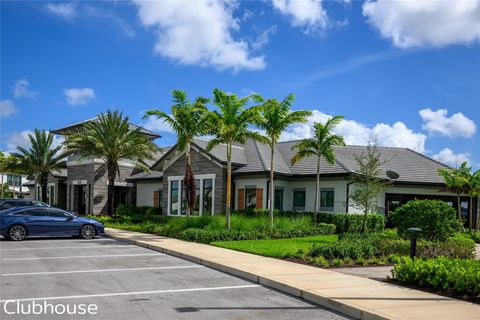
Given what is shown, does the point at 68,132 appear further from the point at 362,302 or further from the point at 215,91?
the point at 362,302

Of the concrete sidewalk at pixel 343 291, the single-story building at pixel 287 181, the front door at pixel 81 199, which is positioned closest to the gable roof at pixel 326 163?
the single-story building at pixel 287 181

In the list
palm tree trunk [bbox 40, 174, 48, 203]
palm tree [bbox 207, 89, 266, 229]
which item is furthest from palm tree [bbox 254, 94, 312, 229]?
palm tree trunk [bbox 40, 174, 48, 203]

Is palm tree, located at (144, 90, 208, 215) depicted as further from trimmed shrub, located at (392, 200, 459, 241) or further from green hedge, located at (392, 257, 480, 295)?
Answer: green hedge, located at (392, 257, 480, 295)

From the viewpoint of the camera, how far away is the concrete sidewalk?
773cm

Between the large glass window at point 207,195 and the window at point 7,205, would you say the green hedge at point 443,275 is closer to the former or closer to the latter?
the large glass window at point 207,195

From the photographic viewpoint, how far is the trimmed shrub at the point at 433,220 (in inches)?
653

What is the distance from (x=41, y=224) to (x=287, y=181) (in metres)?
14.9

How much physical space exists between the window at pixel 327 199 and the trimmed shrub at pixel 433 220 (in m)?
10.5

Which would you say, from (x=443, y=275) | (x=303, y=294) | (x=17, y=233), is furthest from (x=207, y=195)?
(x=443, y=275)

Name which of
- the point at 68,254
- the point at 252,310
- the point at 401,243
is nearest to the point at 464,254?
the point at 401,243

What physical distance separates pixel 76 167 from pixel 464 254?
3348 cm

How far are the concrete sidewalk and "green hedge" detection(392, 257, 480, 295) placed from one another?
0.40 meters

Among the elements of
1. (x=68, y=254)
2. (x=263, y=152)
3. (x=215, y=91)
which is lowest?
(x=68, y=254)

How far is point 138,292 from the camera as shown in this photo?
30.9 feet
